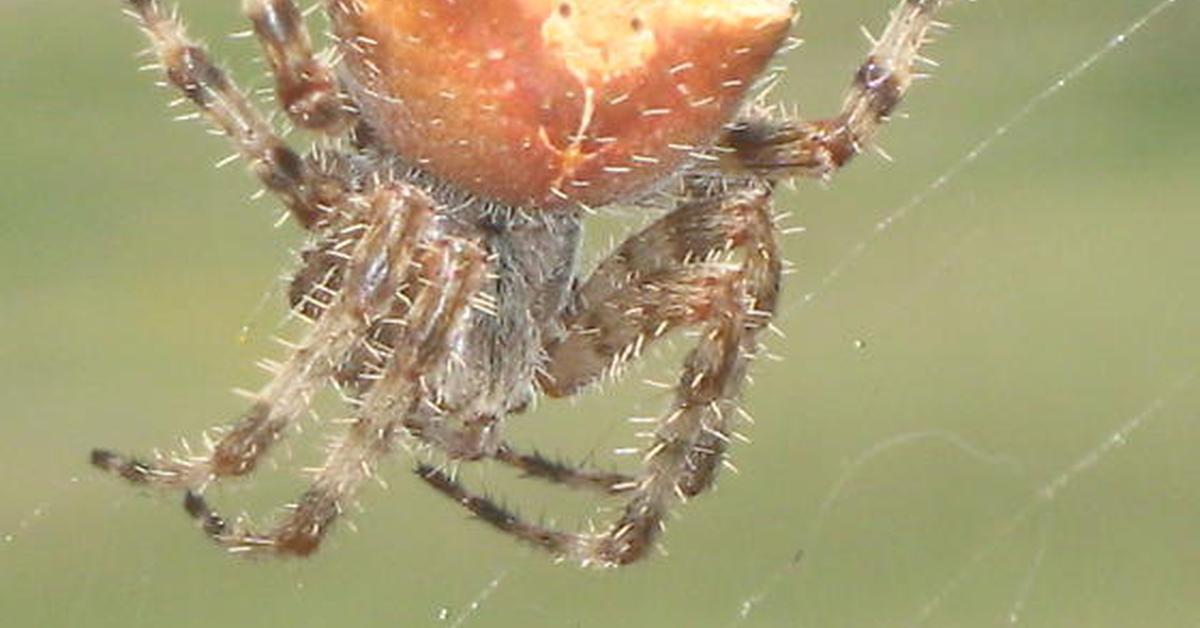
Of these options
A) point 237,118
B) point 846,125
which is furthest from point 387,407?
point 846,125

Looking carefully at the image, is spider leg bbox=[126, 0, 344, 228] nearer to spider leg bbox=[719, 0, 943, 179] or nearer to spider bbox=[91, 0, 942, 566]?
spider bbox=[91, 0, 942, 566]

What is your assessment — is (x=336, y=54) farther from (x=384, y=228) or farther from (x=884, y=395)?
(x=884, y=395)

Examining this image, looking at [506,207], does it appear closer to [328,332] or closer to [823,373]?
[328,332]

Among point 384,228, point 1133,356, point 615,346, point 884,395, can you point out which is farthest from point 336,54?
point 1133,356

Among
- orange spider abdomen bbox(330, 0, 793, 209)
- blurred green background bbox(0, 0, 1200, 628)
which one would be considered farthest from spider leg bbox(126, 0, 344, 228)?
blurred green background bbox(0, 0, 1200, 628)

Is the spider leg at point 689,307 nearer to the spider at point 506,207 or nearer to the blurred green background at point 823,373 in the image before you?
the spider at point 506,207

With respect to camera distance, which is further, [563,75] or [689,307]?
[689,307]
